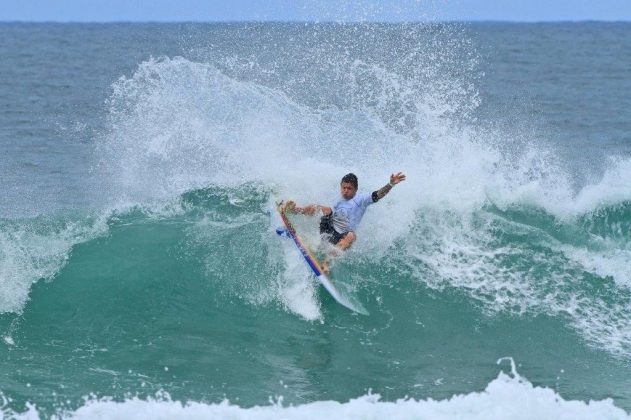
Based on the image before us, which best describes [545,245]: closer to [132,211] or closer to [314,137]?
[314,137]

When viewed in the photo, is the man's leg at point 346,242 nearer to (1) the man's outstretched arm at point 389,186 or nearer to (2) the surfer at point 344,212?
(2) the surfer at point 344,212

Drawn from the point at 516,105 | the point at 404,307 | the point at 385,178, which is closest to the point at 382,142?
the point at 385,178

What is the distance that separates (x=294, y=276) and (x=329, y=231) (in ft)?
2.69

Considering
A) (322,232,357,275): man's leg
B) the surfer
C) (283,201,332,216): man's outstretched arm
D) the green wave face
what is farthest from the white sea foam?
(283,201,332,216): man's outstretched arm

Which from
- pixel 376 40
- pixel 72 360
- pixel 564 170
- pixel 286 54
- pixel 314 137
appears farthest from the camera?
pixel 376 40

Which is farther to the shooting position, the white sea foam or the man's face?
the man's face

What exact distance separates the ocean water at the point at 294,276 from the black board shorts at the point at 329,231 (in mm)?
420

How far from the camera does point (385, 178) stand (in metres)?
13.8

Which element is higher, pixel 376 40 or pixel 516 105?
pixel 376 40

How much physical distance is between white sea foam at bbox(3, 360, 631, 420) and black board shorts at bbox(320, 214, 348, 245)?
341cm

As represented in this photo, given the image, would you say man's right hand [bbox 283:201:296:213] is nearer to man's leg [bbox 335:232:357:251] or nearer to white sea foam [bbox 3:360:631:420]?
man's leg [bbox 335:232:357:251]

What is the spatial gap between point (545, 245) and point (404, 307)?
2851mm

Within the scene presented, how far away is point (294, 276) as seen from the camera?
10680 mm

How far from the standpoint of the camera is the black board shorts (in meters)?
11.0
